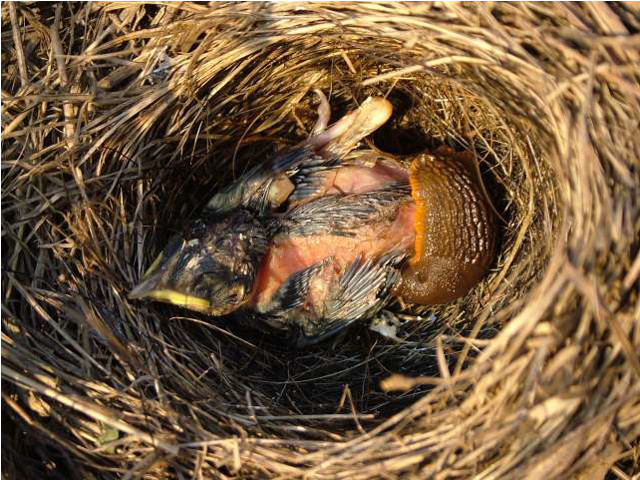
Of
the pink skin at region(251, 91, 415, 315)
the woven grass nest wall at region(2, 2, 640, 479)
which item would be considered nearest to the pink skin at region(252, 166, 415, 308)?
the pink skin at region(251, 91, 415, 315)

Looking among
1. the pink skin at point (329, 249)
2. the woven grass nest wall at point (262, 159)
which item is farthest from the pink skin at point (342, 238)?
the woven grass nest wall at point (262, 159)

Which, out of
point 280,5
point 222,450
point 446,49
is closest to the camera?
point 222,450

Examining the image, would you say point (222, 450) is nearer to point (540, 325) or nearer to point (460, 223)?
point (540, 325)

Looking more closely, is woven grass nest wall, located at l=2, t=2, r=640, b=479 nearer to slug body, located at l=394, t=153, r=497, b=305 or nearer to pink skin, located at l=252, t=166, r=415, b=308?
slug body, located at l=394, t=153, r=497, b=305

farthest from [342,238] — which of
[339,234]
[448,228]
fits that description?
[448,228]

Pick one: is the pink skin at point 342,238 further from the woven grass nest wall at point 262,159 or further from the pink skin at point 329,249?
the woven grass nest wall at point 262,159

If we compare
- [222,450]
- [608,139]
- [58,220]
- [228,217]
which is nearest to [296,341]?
[228,217]
